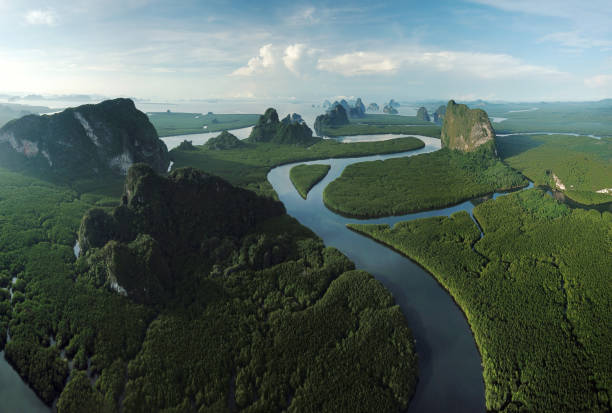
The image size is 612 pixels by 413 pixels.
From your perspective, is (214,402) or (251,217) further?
(251,217)

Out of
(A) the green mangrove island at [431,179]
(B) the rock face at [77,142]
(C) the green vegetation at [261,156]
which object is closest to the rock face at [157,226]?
(A) the green mangrove island at [431,179]

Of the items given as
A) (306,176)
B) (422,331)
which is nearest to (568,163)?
(306,176)

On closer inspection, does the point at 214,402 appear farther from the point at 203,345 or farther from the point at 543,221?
the point at 543,221

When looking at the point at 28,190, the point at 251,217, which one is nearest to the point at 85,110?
the point at 28,190

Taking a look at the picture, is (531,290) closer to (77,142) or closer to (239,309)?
(239,309)

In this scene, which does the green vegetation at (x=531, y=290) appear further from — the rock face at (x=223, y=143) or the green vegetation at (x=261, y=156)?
the rock face at (x=223, y=143)
